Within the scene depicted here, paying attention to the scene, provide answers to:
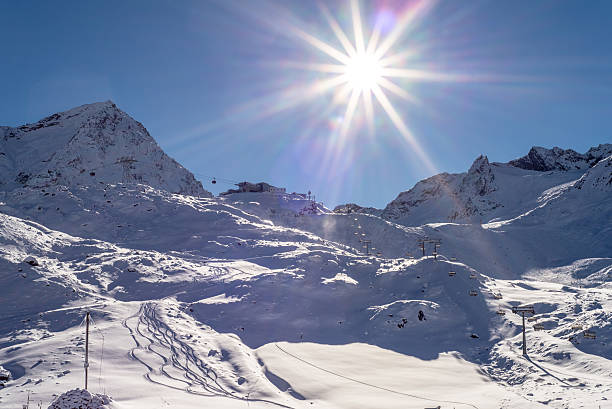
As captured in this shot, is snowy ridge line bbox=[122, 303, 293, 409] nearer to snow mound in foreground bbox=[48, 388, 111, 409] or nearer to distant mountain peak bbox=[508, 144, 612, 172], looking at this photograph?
snow mound in foreground bbox=[48, 388, 111, 409]

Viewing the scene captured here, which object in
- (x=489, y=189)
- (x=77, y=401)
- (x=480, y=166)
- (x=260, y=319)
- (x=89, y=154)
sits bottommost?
(x=77, y=401)

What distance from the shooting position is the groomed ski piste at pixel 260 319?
1905cm

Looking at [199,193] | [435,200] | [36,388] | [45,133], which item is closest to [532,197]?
[435,200]

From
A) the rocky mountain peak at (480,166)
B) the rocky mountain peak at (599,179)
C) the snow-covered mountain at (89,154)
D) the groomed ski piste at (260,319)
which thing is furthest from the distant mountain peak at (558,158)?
the snow-covered mountain at (89,154)

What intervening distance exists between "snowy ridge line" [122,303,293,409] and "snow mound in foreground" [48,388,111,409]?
577 centimetres

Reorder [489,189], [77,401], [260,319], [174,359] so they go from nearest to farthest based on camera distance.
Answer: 1. [77,401]
2. [174,359]
3. [260,319]
4. [489,189]

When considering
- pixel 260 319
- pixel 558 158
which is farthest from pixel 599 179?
pixel 260 319

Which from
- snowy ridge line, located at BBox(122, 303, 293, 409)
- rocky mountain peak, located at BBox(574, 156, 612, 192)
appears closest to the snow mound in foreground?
snowy ridge line, located at BBox(122, 303, 293, 409)

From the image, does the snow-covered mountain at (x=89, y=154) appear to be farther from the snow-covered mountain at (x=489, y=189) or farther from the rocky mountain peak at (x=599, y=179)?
the rocky mountain peak at (x=599, y=179)

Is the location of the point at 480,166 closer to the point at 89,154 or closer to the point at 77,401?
the point at 89,154

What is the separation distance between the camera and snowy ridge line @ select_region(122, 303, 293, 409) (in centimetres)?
1877

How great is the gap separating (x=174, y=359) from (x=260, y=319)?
35.6 ft

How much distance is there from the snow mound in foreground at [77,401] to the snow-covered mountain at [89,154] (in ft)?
294

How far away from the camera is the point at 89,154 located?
108 m
